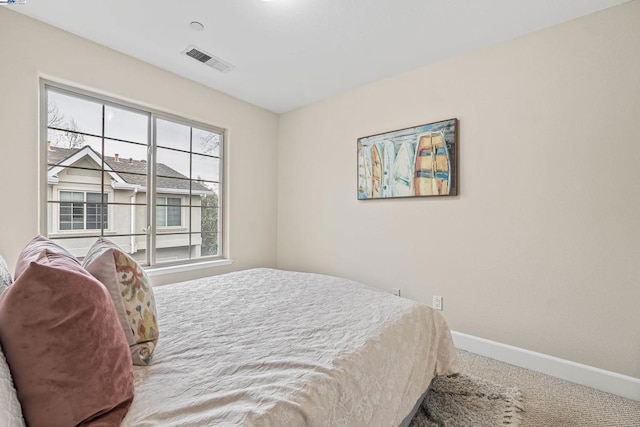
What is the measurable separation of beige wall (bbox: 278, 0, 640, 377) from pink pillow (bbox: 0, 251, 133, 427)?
2.48 metres

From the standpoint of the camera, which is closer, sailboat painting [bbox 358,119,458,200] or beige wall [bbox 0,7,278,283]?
beige wall [bbox 0,7,278,283]

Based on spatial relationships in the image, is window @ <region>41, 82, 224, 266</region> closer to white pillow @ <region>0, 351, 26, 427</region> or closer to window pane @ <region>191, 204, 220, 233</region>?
window pane @ <region>191, 204, 220, 233</region>

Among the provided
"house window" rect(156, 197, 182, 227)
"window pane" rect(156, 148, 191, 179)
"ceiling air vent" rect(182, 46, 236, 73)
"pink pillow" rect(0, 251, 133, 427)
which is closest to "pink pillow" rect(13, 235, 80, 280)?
"pink pillow" rect(0, 251, 133, 427)

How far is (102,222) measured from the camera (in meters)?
2.52

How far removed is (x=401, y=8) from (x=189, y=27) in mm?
1524

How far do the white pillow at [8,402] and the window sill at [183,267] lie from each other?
87.0 inches

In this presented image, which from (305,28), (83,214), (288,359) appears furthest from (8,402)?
(305,28)

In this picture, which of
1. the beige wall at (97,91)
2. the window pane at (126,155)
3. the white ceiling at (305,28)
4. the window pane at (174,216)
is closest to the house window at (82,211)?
the beige wall at (97,91)

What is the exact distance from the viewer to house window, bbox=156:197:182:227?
2883mm

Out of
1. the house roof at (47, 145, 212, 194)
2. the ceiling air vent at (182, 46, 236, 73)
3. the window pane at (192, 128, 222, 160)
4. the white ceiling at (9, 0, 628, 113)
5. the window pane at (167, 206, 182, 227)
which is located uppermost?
the white ceiling at (9, 0, 628, 113)

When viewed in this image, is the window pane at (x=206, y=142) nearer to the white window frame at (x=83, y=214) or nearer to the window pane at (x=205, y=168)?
the window pane at (x=205, y=168)

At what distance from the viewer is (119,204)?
2.63m

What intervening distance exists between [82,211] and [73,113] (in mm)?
806

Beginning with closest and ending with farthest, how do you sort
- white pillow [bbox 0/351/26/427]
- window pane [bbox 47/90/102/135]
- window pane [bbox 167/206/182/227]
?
white pillow [bbox 0/351/26/427], window pane [bbox 47/90/102/135], window pane [bbox 167/206/182/227]
